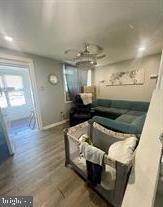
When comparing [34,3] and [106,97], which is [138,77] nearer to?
[106,97]

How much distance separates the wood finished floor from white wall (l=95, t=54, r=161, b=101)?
3203 mm

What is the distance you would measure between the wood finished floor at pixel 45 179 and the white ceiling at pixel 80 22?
239 cm

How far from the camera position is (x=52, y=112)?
404cm

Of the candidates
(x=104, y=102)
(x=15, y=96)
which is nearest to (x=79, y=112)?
(x=104, y=102)

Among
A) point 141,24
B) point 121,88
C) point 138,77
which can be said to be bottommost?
point 121,88

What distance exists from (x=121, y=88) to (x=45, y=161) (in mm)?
3750

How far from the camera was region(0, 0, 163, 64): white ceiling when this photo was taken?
1388 mm

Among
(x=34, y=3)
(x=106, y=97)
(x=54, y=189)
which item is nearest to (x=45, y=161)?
(x=54, y=189)

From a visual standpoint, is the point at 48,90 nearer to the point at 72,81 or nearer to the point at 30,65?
the point at 30,65

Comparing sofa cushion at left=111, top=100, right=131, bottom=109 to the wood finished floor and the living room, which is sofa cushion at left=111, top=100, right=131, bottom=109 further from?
the wood finished floor

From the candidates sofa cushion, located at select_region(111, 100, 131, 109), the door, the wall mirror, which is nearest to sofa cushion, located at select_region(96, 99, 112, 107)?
sofa cushion, located at select_region(111, 100, 131, 109)

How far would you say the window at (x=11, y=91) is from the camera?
4.69m

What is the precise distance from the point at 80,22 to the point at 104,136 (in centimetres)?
190

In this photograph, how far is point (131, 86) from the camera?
428cm
